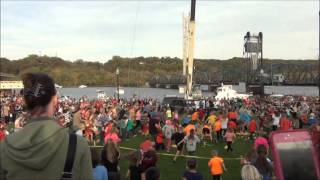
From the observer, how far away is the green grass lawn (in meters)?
14.6

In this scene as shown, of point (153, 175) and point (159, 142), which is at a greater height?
point (153, 175)

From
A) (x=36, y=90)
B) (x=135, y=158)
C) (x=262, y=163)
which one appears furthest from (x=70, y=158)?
(x=135, y=158)

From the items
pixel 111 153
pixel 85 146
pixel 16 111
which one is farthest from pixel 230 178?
pixel 16 111

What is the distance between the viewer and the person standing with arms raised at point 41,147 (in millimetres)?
2475

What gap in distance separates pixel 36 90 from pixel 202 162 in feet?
47.9

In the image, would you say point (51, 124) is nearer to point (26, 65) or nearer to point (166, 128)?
point (166, 128)

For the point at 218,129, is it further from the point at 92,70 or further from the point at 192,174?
the point at 92,70

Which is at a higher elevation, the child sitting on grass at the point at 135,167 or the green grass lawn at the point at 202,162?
the child sitting on grass at the point at 135,167

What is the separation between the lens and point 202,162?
16828 millimetres

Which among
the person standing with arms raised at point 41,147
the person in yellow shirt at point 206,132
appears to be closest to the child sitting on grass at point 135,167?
the person standing with arms raised at point 41,147

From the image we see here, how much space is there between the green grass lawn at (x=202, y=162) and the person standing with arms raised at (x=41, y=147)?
11594 mm

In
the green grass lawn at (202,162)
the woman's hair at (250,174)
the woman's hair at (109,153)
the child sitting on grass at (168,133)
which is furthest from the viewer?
the child sitting on grass at (168,133)

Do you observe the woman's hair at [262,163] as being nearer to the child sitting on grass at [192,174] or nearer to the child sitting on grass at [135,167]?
the child sitting on grass at [192,174]

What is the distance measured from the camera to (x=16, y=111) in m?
33.4
